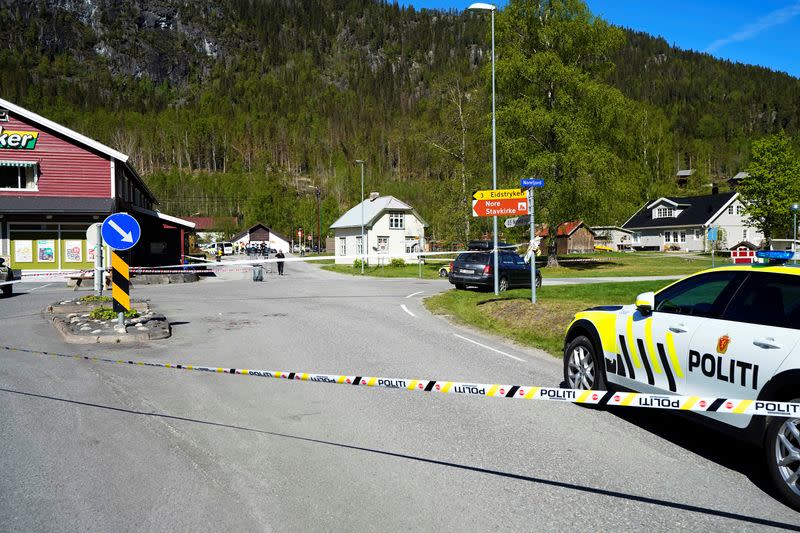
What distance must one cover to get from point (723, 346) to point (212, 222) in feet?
415

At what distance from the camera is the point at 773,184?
154ft

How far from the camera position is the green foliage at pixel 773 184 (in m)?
46.3

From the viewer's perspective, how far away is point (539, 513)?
411cm

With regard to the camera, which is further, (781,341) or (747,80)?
(747,80)

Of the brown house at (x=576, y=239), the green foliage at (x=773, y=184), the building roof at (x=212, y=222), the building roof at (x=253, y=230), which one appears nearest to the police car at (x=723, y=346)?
the green foliage at (x=773, y=184)

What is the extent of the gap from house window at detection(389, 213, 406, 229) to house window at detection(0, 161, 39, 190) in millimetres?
32694

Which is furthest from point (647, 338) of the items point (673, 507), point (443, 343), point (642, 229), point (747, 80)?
point (747, 80)

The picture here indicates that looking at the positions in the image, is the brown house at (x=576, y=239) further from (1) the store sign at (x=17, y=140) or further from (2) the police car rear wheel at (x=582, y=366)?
(2) the police car rear wheel at (x=582, y=366)

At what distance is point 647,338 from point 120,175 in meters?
35.9

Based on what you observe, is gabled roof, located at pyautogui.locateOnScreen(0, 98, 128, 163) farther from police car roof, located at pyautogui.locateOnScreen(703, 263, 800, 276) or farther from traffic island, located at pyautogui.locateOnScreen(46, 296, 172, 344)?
police car roof, located at pyautogui.locateOnScreen(703, 263, 800, 276)

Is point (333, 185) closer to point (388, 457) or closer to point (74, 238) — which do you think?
point (74, 238)

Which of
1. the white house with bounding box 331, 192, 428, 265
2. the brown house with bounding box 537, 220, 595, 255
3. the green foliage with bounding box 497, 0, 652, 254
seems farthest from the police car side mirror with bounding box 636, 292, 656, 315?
the brown house with bounding box 537, 220, 595, 255

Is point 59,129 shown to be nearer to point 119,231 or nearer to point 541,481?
point 119,231

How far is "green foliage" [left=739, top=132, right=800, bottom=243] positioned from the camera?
152 ft
